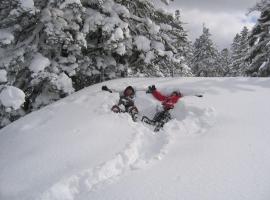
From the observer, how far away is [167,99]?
8703 millimetres

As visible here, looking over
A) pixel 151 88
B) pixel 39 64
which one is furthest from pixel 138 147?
pixel 39 64

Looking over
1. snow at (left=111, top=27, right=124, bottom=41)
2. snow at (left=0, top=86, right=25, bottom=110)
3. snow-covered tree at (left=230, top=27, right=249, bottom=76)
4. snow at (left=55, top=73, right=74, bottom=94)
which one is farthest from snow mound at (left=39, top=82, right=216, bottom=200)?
snow-covered tree at (left=230, top=27, right=249, bottom=76)

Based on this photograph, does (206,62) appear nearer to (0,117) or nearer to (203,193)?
(0,117)

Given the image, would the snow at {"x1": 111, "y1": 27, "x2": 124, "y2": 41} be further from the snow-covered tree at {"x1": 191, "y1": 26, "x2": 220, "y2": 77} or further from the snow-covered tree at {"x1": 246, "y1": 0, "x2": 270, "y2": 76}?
the snow-covered tree at {"x1": 191, "y1": 26, "x2": 220, "y2": 77}

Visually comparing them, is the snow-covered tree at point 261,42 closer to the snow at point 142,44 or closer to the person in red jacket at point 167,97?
the snow at point 142,44

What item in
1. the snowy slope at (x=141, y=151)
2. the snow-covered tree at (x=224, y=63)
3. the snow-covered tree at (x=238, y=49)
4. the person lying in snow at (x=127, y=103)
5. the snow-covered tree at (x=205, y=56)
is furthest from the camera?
the snow-covered tree at (x=224, y=63)

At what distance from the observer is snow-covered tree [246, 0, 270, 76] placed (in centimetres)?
1717

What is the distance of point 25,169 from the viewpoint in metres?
5.96

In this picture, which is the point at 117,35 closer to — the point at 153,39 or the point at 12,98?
the point at 153,39

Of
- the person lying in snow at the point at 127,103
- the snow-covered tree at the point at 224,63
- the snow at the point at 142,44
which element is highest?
the snow at the point at 142,44

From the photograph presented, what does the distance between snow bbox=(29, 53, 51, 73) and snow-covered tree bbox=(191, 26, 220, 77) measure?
35817 mm

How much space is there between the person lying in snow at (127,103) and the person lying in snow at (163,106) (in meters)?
0.36

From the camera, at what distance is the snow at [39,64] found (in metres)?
9.21

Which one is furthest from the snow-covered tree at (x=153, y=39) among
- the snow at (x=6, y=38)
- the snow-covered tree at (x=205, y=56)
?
the snow-covered tree at (x=205, y=56)
